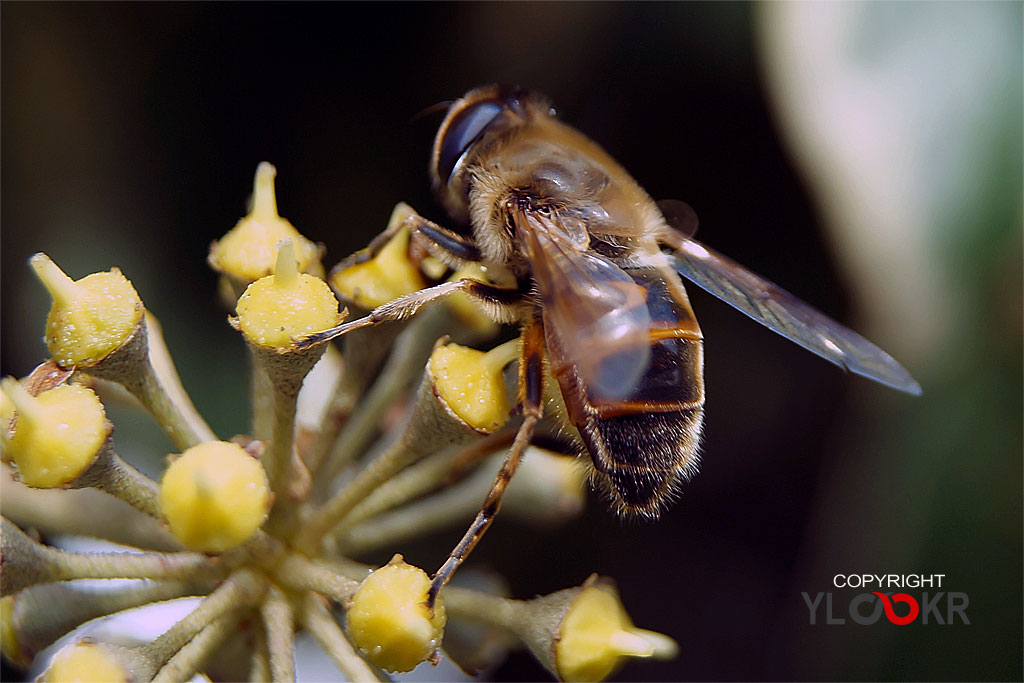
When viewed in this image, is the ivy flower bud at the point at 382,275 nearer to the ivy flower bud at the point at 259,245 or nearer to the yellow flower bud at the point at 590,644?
the ivy flower bud at the point at 259,245

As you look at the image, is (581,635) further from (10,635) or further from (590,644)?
(10,635)

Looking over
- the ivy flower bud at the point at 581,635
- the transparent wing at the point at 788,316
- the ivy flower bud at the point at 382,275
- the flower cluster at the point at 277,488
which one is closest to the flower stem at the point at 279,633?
the flower cluster at the point at 277,488

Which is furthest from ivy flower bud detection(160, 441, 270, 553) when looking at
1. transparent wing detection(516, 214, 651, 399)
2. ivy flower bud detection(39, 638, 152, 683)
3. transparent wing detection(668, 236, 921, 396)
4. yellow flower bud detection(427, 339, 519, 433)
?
transparent wing detection(668, 236, 921, 396)

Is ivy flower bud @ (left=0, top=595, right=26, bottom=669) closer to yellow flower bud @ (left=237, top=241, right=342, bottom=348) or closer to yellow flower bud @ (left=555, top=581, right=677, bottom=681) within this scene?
yellow flower bud @ (left=237, top=241, right=342, bottom=348)

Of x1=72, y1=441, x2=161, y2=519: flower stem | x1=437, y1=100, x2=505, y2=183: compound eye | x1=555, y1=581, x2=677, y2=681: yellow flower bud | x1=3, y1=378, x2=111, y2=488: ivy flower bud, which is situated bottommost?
x1=555, y1=581, x2=677, y2=681: yellow flower bud

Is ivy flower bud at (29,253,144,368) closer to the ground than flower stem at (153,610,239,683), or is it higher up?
higher up

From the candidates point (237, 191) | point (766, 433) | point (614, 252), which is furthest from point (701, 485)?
point (237, 191)

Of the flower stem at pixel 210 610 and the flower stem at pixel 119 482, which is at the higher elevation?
the flower stem at pixel 119 482
